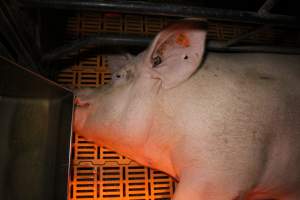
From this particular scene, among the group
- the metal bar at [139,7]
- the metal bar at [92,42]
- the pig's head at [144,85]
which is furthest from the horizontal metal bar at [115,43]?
the metal bar at [139,7]

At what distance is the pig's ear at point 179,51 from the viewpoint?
→ 1.29m

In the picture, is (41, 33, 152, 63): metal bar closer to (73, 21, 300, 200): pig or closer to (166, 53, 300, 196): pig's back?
(73, 21, 300, 200): pig

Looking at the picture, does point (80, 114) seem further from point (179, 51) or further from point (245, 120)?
point (245, 120)

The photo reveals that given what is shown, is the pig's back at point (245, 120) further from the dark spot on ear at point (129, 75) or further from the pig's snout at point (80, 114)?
the pig's snout at point (80, 114)

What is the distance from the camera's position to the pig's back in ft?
3.96

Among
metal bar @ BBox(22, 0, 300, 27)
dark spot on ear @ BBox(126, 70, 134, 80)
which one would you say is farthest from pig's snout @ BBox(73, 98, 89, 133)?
metal bar @ BBox(22, 0, 300, 27)

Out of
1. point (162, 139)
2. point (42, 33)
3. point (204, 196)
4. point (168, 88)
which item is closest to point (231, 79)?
point (168, 88)

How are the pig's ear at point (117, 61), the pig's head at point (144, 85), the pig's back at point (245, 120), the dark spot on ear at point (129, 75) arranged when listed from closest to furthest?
the pig's back at point (245, 120)
the pig's head at point (144, 85)
the dark spot on ear at point (129, 75)
the pig's ear at point (117, 61)

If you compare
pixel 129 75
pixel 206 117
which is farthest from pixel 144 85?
pixel 206 117

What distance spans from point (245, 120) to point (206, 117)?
0.15m

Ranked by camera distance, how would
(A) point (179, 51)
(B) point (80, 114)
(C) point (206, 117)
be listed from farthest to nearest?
(B) point (80, 114) → (A) point (179, 51) → (C) point (206, 117)

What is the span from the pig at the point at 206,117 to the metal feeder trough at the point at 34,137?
6.7 inches

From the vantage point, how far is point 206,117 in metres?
1.23

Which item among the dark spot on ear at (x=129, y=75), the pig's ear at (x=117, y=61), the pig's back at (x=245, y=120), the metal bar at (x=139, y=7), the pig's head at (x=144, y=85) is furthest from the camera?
the pig's ear at (x=117, y=61)
